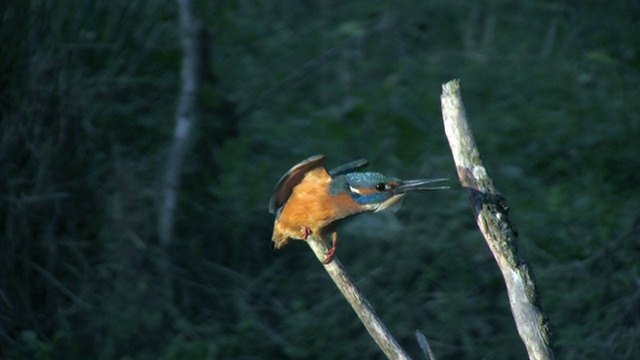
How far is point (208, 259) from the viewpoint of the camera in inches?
185

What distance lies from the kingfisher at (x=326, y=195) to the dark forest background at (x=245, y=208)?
157 centimetres

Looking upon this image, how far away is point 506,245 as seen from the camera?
99.5 inches

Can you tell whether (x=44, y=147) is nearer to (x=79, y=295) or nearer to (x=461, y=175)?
(x=79, y=295)

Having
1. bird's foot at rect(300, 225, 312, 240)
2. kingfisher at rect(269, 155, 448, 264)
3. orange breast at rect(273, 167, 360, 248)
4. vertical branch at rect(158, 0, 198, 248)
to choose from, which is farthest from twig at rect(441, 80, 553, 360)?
vertical branch at rect(158, 0, 198, 248)

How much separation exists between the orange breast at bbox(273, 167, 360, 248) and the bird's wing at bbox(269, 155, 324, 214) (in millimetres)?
15

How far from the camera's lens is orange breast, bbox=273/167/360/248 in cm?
271

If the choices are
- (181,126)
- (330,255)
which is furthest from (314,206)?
(181,126)

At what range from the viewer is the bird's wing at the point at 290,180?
8.85ft

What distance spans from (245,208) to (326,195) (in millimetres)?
2223

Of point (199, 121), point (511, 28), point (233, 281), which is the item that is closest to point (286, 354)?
point (233, 281)

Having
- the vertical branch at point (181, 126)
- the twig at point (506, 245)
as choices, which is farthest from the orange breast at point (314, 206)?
the vertical branch at point (181, 126)

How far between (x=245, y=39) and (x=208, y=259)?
5.69 feet

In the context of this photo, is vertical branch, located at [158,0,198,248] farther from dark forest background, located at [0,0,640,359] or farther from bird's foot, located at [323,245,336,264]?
bird's foot, located at [323,245,336,264]

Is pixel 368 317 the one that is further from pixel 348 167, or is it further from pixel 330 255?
pixel 348 167
